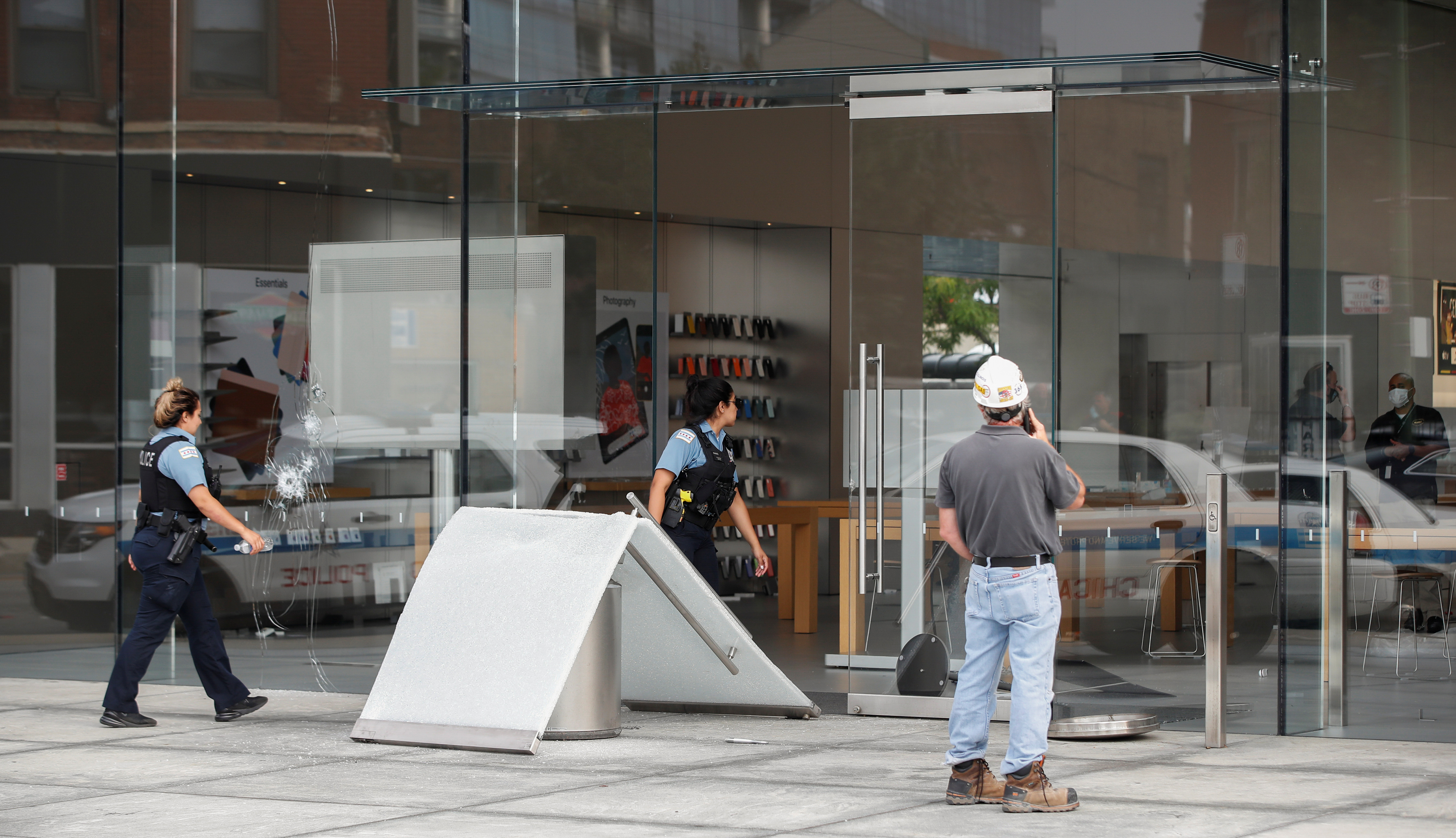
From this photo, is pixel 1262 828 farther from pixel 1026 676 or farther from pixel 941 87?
pixel 941 87

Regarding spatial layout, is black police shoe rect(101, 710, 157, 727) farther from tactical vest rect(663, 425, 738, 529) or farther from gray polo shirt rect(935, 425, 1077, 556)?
gray polo shirt rect(935, 425, 1077, 556)

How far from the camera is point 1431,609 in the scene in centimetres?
738

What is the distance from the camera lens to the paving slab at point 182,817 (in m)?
5.29

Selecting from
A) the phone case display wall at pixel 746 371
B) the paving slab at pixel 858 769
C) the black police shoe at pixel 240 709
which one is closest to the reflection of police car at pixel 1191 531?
the paving slab at pixel 858 769

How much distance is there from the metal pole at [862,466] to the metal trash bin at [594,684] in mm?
1380

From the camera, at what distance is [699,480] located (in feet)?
26.2

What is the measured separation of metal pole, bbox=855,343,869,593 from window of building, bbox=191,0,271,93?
3994 millimetres

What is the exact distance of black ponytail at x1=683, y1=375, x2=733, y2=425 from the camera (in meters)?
8.07

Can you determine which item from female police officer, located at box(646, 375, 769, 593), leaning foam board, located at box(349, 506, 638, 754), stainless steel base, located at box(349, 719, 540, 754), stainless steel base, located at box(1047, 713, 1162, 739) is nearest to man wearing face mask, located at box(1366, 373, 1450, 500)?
stainless steel base, located at box(1047, 713, 1162, 739)

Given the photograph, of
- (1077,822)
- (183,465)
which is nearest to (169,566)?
(183,465)

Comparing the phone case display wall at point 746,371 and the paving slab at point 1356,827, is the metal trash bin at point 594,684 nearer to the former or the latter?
the paving slab at point 1356,827

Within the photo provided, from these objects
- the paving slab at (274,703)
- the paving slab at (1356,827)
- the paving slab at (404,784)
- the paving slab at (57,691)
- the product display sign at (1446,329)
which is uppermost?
the product display sign at (1446,329)

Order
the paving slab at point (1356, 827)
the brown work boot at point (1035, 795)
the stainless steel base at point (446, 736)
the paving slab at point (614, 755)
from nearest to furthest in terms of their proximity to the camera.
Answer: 1. the paving slab at point (1356, 827)
2. the brown work boot at point (1035, 795)
3. the paving slab at point (614, 755)
4. the stainless steel base at point (446, 736)

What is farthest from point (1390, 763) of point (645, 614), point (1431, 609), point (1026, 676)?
point (645, 614)
